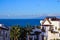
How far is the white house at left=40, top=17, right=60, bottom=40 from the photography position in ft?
143

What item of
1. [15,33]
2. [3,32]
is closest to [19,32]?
[15,33]

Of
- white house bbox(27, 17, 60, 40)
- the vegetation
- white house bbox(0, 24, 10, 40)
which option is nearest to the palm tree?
the vegetation

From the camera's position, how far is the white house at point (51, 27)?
43.7 meters

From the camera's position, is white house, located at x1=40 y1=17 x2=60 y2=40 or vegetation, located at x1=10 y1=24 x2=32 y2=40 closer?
vegetation, located at x1=10 y1=24 x2=32 y2=40

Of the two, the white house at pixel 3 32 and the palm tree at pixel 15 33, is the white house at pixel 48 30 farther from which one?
the white house at pixel 3 32

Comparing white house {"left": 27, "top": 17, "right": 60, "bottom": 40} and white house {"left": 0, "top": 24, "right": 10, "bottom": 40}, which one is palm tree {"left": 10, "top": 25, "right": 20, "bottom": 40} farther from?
white house {"left": 0, "top": 24, "right": 10, "bottom": 40}

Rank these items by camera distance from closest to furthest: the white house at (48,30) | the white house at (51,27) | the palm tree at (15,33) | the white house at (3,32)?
the white house at (3,32), the palm tree at (15,33), the white house at (48,30), the white house at (51,27)

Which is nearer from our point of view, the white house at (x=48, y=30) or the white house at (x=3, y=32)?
the white house at (x=3, y=32)

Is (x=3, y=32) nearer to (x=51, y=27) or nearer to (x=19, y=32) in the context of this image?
(x=19, y=32)

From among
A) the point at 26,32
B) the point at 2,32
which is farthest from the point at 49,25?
the point at 2,32

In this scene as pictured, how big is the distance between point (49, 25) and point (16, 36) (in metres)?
5.70

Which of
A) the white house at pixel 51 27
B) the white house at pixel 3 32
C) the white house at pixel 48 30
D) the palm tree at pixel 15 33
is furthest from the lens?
the white house at pixel 51 27

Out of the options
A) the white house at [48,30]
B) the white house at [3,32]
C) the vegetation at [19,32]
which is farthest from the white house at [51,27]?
the white house at [3,32]

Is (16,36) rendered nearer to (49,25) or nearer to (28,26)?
(28,26)
